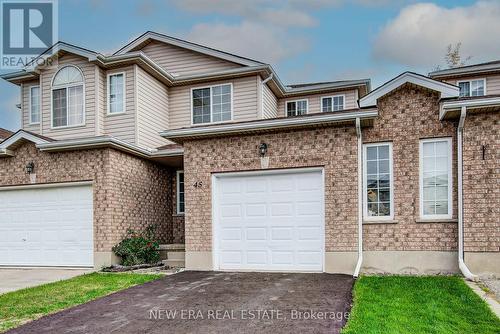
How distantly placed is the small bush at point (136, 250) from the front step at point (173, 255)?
20 cm

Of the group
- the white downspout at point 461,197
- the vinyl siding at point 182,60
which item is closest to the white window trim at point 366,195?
the white downspout at point 461,197

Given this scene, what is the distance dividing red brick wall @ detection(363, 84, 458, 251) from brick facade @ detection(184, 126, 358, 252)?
0.60 metres

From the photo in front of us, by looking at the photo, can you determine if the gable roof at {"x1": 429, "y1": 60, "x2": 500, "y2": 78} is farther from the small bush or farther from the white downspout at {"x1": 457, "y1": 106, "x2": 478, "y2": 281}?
the small bush

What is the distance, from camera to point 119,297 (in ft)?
26.2

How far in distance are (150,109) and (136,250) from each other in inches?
208

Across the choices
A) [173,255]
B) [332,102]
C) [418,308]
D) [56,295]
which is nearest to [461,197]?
[418,308]

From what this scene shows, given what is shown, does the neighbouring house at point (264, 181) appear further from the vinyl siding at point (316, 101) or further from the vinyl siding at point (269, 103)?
the vinyl siding at point (316, 101)

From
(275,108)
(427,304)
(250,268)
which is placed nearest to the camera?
(427,304)

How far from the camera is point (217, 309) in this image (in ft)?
22.5

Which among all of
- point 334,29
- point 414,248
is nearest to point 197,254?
point 414,248

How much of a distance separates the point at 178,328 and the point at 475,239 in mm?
6693

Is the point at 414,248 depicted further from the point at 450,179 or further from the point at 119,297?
the point at 119,297

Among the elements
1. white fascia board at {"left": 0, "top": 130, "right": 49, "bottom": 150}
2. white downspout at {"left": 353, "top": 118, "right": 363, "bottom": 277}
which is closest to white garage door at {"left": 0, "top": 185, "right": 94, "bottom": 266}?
white fascia board at {"left": 0, "top": 130, "right": 49, "bottom": 150}

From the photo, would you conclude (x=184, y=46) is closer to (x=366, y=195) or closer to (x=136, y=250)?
(x=136, y=250)
